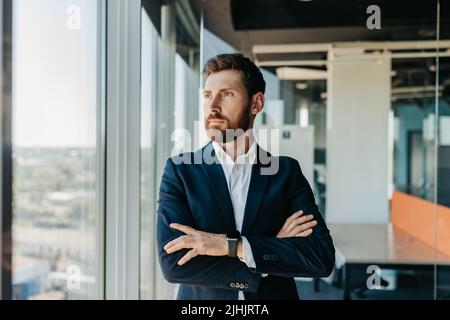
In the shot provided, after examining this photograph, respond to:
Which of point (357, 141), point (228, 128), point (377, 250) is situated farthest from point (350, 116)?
point (228, 128)

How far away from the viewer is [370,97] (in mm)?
2400

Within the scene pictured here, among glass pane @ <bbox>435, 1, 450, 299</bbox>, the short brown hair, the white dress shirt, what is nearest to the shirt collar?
the white dress shirt

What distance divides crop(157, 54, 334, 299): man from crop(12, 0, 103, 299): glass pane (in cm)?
36

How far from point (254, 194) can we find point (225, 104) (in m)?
0.35

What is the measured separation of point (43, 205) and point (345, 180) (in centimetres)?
145

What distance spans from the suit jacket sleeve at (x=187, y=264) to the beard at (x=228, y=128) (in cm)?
22

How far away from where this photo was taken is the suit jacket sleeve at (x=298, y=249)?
1464mm

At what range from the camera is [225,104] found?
1572mm

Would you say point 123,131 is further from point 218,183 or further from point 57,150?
point 218,183

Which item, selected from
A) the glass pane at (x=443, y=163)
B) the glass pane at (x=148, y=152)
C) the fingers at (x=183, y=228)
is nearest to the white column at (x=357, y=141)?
the glass pane at (x=443, y=163)

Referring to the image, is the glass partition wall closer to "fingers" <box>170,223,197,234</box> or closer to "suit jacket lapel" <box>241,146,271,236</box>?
"suit jacket lapel" <box>241,146,271,236</box>

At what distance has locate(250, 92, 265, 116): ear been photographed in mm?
1603
